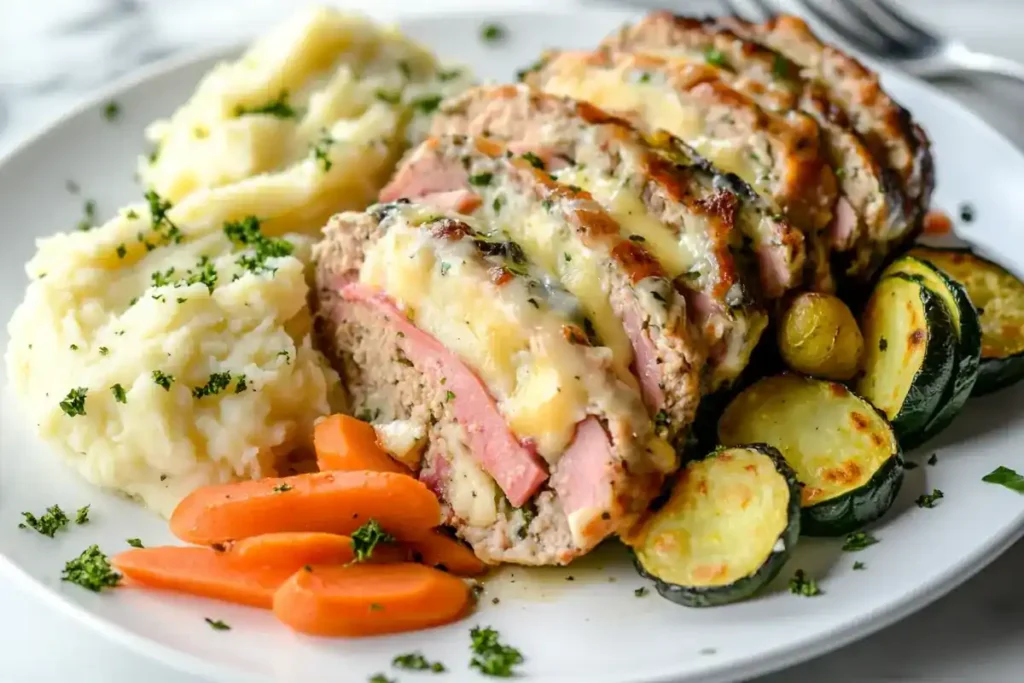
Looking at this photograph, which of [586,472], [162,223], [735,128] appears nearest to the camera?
[586,472]

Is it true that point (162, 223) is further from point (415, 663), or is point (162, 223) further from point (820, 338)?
point (820, 338)

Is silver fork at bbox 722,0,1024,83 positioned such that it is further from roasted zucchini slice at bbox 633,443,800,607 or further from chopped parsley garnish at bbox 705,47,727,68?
roasted zucchini slice at bbox 633,443,800,607

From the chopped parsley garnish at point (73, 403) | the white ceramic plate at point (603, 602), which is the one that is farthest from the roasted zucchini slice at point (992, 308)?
the chopped parsley garnish at point (73, 403)

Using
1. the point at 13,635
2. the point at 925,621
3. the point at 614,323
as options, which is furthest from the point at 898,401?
the point at 13,635

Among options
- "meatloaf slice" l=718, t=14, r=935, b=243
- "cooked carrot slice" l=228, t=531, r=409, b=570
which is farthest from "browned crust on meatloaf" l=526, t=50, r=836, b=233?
"cooked carrot slice" l=228, t=531, r=409, b=570

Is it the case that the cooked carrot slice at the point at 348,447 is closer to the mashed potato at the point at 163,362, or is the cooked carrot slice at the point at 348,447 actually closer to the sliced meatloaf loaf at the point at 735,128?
the mashed potato at the point at 163,362

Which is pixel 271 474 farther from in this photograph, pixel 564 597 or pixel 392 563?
pixel 564 597

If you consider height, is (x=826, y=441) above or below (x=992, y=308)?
below

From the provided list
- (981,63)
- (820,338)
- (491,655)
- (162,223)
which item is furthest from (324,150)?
(981,63)
